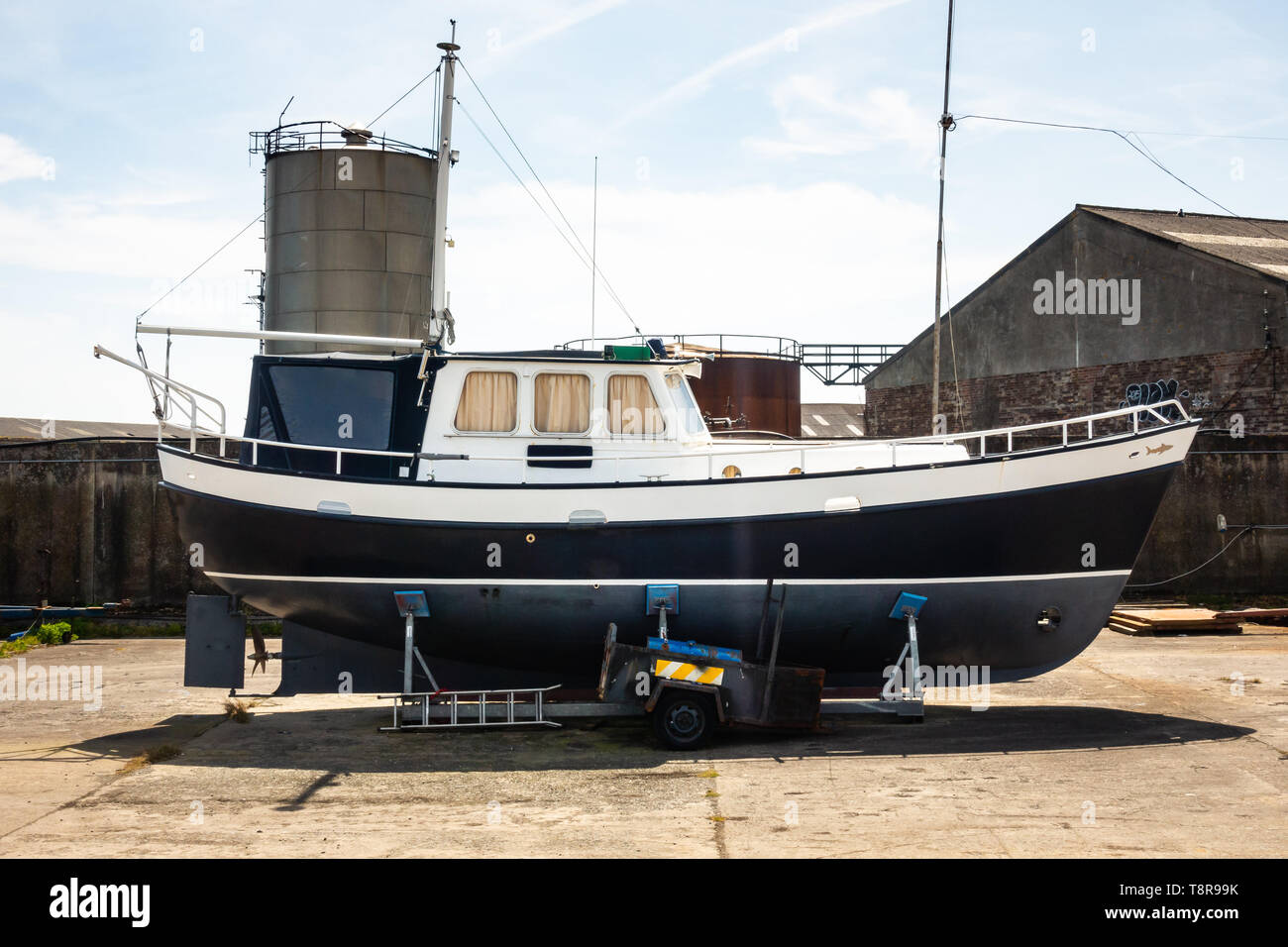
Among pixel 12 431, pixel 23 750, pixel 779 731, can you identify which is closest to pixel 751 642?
pixel 779 731

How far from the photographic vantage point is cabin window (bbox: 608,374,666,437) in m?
10.2

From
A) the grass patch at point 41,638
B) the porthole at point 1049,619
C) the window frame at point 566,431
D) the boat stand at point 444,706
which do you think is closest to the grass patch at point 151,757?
the boat stand at point 444,706

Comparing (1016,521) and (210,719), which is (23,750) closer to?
(210,719)

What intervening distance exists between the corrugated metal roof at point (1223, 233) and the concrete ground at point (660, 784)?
13436 mm

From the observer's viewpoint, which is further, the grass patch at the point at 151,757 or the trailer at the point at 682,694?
the trailer at the point at 682,694

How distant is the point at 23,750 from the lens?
8.73m

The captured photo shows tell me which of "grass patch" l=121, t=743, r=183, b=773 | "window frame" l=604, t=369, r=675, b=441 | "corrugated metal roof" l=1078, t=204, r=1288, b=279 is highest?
"corrugated metal roof" l=1078, t=204, r=1288, b=279

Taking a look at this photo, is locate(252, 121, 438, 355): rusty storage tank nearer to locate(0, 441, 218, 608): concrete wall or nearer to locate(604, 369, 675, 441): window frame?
locate(0, 441, 218, 608): concrete wall

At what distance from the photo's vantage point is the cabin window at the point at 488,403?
10141 mm

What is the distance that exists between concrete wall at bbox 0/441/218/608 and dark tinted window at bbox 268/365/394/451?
761 cm

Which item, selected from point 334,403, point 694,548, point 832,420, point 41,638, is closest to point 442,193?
point 334,403

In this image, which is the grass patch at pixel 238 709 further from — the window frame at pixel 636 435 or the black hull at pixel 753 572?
the window frame at pixel 636 435

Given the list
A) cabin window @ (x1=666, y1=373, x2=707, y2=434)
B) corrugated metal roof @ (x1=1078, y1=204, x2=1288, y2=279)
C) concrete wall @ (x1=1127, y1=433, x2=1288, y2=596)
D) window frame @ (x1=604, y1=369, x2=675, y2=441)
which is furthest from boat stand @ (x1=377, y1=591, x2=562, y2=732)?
corrugated metal roof @ (x1=1078, y1=204, x2=1288, y2=279)

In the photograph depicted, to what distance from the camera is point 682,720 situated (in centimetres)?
876
